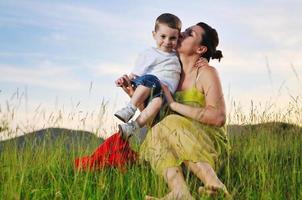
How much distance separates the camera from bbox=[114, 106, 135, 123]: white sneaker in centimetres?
507

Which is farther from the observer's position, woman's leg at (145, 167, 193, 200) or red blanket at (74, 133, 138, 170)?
red blanket at (74, 133, 138, 170)

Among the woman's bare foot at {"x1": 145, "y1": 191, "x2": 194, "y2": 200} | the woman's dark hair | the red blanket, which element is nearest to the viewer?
the woman's bare foot at {"x1": 145, "y1": 191, "x2": 194, "y2": 200}

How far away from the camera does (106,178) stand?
505 centimetres

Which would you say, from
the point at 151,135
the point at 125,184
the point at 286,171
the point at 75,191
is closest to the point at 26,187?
the point at 75,191

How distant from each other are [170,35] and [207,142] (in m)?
1.11

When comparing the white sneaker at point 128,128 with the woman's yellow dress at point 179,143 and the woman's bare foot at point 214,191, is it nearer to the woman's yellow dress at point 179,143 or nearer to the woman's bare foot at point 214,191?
the woman's yellow dress at point 179,143

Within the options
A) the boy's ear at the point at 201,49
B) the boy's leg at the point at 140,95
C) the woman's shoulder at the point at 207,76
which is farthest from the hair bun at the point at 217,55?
the boy's leg at the point at 140,95

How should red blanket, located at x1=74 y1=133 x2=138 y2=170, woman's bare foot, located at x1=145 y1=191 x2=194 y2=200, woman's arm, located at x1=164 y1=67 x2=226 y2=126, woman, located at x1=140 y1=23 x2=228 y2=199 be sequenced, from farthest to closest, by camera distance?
red blanket, located at x1=74 y1=133 x2=138 y2=170
woman's arm, located at x1=164 y1=67 x2=226 y2=126
woman, located at x1=140 y1=23 x2=228 y2=199
woman's bare foot, located at x1=145 y1=191 x2=194 y2=200

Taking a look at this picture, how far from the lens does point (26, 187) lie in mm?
4840

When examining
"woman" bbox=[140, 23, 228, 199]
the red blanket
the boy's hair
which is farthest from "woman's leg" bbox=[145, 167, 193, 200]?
the boy's hair

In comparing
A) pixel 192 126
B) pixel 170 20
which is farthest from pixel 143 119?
pixel 170 20

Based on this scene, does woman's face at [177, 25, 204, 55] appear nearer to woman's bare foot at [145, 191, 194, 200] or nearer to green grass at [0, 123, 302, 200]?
green grass at [0, 123, 302, 200]

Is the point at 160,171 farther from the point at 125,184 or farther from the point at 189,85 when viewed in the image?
the point at 189,85

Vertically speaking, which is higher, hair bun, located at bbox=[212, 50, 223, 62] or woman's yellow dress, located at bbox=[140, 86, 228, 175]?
hair bun, located at bbox=[212, 50, 223, 62]
